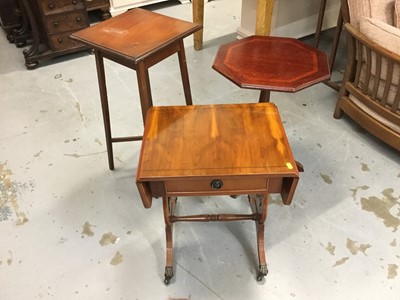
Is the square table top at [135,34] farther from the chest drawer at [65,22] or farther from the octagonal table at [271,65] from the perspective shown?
the chest drawer at [65,22]

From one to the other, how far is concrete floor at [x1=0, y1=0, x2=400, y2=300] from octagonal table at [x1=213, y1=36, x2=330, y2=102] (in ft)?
2.09

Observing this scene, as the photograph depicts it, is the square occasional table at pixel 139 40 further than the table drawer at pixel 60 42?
No

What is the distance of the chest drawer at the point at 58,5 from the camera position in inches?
105

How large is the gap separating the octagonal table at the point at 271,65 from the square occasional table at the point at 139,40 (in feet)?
0.71

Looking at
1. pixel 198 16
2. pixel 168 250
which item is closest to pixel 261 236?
pixel 168 250

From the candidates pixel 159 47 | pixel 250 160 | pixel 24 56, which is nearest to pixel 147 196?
pixel 250 160

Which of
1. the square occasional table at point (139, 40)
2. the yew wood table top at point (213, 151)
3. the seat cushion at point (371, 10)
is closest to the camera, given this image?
the yew wood table top at point (213, 151)

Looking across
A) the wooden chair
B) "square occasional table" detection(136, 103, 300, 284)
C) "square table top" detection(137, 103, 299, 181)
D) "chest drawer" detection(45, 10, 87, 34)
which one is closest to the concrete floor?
the wooden chair

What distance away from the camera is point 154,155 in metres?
1.24

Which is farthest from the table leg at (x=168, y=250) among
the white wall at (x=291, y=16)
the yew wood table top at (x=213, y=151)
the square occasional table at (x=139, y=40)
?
the white wall at (x=291, y=16)

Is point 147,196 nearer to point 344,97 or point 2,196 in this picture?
point 2,196

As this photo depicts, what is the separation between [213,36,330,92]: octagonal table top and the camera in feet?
4.76

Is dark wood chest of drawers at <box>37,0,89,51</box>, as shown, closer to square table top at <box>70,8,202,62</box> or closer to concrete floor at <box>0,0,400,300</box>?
concrete floor at <box>0,0,400,300</box>

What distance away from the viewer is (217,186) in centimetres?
122
